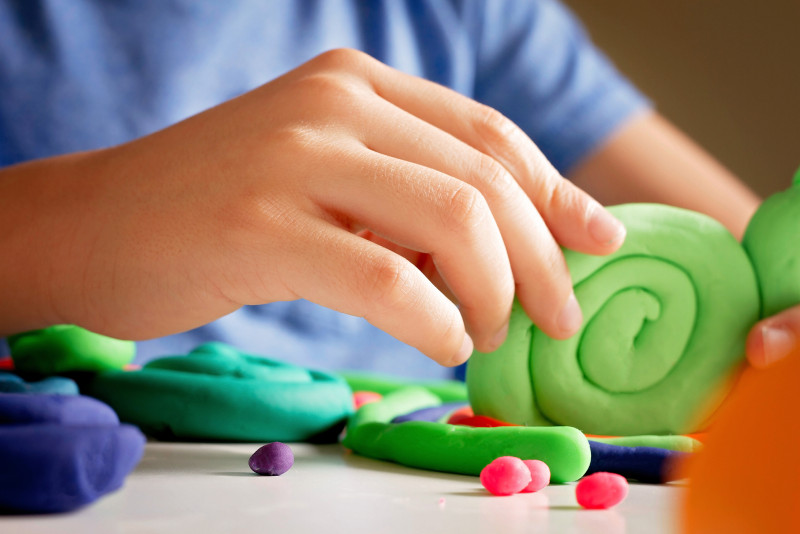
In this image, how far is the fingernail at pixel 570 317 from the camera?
517 mm

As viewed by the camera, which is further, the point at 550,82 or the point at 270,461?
the point at 550,82

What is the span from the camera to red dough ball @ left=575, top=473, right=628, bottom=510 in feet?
1.11

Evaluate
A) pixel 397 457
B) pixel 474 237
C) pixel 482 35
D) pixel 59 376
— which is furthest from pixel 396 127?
pixel 482 35

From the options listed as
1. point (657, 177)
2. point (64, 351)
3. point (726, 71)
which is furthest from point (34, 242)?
point (726, 71)

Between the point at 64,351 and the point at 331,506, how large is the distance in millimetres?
341

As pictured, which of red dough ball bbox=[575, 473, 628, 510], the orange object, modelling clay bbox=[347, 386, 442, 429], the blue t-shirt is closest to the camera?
the orange object

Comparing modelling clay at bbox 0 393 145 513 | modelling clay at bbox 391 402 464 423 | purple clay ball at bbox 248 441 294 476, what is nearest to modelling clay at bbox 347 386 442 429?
modelling clay at bbox 391 402 464 423

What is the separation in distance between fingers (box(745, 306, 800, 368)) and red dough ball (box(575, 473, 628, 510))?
0.22 metres

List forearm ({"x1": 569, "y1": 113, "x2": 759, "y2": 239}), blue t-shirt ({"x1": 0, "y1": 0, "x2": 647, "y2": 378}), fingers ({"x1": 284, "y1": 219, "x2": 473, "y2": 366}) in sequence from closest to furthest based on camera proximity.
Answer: fingers ({"x1": 284, "y1": 219, "x2": 473, "y2": 366}) → blue t-shirt ({"x1": 0, "y1": 0, "x2": 647, "y2": 378}) → forearm ({"x1": 569, "y1": 113, "x2": 759, "y2": 239})

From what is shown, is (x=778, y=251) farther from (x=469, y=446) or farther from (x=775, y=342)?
(x=469, y=446)

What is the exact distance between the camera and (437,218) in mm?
463

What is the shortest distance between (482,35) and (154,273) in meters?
1.01

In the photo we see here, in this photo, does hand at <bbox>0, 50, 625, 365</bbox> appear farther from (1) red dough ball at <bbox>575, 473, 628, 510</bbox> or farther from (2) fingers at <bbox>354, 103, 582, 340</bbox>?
(1) red dough ball at <bbox>575, 473, 628, 510</bbox>

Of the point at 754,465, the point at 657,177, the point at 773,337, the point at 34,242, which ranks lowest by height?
the point at 754,465
